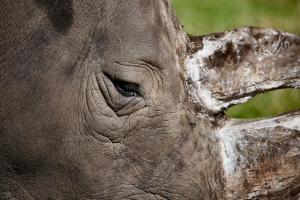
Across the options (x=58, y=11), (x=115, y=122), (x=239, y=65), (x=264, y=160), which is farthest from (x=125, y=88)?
(x=264, y=160)

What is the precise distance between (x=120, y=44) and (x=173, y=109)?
49 cm

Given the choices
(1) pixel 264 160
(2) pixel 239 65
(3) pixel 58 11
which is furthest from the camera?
(2) pixel 239 65

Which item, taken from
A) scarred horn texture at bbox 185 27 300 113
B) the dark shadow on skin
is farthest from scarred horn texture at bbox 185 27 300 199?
the dark shadow on skin

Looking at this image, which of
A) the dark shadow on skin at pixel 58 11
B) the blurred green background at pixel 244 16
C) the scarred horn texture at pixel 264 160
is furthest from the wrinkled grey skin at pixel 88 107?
the blurred green background at pixel 244 16

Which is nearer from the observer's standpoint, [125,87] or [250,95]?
[125,87]

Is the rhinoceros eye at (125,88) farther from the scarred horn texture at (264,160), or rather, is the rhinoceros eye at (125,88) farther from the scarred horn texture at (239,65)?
the scarred horn texture at (264,160)

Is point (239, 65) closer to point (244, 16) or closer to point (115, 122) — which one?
point (115, 122)

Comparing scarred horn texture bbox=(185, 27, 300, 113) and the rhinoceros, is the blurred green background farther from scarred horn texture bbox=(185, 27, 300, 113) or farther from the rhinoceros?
the rhinoceros

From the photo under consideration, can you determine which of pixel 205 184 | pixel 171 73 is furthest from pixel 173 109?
pixel 205 184

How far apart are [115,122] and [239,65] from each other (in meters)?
0.88

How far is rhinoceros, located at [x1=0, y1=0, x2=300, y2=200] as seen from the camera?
361cm

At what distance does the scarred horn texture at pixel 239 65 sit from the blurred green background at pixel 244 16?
3.53 m

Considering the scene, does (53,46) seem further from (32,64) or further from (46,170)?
(46,170)

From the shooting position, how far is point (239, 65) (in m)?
4.01
